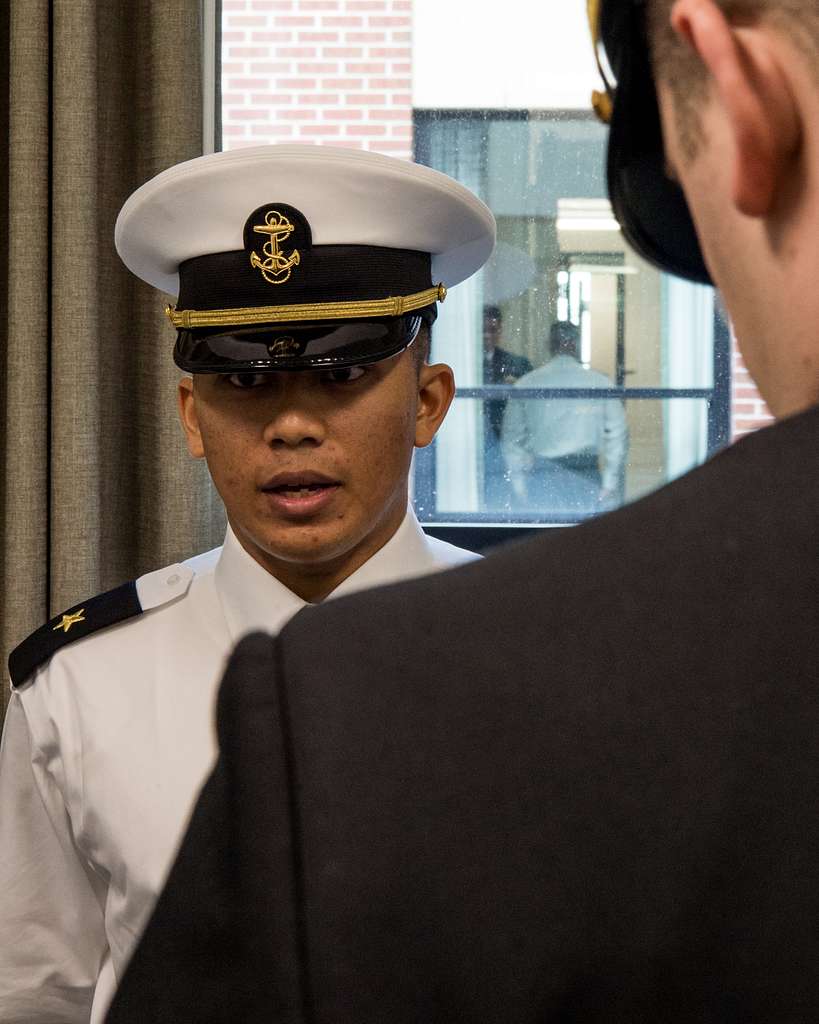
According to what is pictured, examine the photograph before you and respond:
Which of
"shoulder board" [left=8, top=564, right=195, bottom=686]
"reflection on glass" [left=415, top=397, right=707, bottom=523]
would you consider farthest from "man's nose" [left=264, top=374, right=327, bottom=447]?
"reflection on glass" [left=415, top=397, right=707, bottom=523]

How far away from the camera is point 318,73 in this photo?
204 cm

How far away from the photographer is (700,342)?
216 centimetres

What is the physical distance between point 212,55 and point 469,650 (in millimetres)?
1564

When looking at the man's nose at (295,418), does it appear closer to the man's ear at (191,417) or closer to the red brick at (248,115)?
the man's ear at (191,417)

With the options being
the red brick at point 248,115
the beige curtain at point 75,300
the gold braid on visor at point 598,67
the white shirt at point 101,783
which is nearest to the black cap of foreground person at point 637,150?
the gold braid on visor at point 598,67

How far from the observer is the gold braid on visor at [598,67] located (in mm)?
449

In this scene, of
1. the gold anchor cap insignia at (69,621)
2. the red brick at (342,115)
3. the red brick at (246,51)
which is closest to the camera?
the gold anchor cap insignia at (69,621)

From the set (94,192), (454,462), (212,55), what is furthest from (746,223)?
(454,462)

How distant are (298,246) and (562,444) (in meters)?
1.05

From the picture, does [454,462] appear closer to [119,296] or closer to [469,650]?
[119,296]

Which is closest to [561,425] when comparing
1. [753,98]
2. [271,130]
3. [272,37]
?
[271,130]

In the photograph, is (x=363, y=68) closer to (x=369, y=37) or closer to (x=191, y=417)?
(x=369, y=37)

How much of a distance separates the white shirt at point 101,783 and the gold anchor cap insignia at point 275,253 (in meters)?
0.27

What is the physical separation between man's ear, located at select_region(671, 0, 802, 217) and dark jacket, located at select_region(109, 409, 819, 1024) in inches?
3.4
